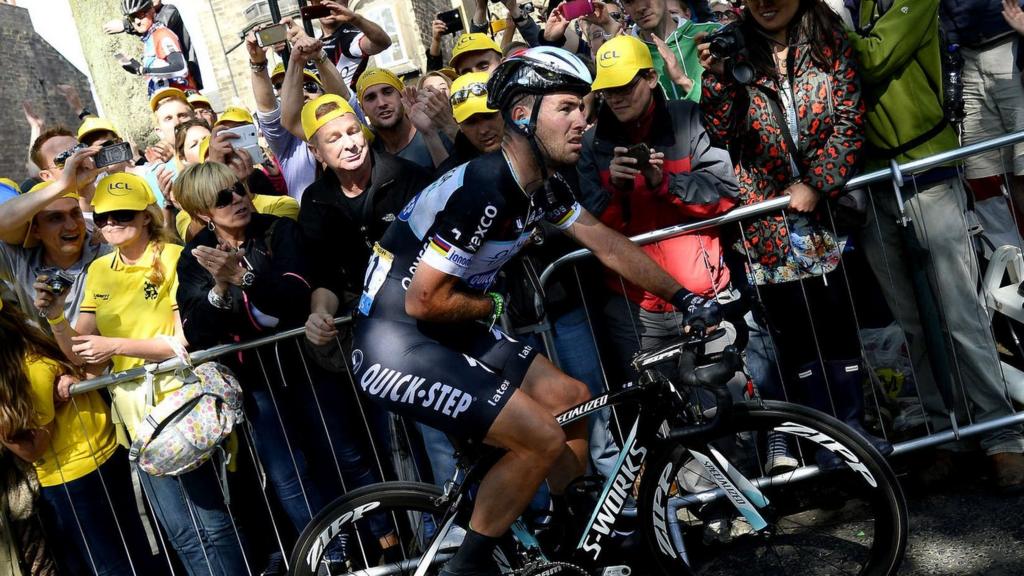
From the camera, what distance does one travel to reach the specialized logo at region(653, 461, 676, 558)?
3.69m

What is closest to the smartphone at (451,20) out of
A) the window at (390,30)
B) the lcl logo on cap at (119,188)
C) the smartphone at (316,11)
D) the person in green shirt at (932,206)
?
the smartphone at (316,11)

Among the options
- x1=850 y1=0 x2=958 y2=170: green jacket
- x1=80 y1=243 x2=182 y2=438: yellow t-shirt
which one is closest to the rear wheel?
x1=80 y1=243 x2=182 y2=438: yellow t-shirt

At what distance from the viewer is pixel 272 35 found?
20.2 feet

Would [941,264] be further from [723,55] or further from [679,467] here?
[679,467]

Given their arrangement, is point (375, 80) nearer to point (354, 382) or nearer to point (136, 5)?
point (354, 382)

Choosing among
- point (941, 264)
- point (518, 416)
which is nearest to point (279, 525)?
point (518, 416)

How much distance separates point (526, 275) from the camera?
4191 mm

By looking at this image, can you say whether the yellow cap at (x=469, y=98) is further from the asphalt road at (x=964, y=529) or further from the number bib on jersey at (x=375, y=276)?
the asphalt road at (x=964, y=529)

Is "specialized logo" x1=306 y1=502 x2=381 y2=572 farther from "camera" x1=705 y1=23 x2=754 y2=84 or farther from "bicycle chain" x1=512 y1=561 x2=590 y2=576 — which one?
"camera" x1=705 y1=23 x2=754 y2=84

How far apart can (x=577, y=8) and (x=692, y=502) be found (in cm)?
390

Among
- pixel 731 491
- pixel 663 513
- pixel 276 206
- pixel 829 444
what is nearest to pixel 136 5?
pixel 276 206

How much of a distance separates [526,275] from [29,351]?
8.50 feet

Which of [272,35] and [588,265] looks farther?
[272,35]

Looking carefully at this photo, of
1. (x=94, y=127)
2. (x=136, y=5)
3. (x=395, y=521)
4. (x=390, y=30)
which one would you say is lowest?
(x=395, y=521)
